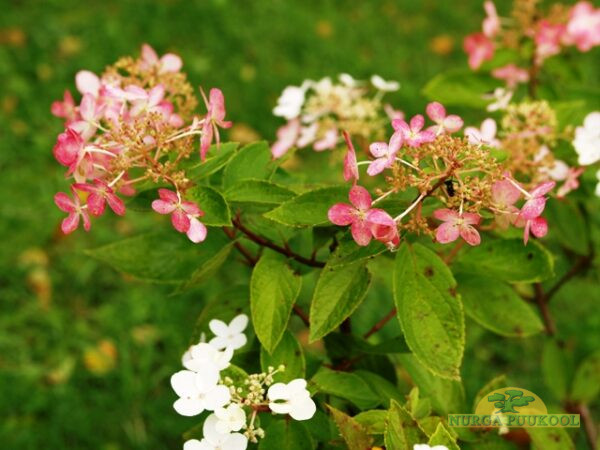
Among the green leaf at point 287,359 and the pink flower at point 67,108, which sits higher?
the pink flower at point 67,108

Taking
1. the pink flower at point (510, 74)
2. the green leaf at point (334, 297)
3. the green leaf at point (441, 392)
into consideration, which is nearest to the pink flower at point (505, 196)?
the green leaf at point (334, 297)

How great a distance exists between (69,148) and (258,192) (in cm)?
26

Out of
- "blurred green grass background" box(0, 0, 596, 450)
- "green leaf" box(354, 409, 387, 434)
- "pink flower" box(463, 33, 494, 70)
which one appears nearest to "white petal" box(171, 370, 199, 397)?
"green leaf" box(354, 409, 387, 434)

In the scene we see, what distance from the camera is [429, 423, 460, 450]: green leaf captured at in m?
0.84

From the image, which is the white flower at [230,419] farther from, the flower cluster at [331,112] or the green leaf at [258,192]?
the flower cluster at [331,112]

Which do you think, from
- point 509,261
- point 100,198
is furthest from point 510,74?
point 100,198

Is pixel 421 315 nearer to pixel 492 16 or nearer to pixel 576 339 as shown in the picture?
pixel 492 16

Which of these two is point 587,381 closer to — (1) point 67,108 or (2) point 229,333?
(2) point 229,333

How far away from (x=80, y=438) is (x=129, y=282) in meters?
0.61

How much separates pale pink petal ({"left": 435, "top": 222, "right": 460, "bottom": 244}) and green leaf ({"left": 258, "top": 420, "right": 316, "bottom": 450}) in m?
0.33

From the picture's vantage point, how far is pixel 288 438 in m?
0.98

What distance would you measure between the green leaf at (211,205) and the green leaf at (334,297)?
0.53 ft

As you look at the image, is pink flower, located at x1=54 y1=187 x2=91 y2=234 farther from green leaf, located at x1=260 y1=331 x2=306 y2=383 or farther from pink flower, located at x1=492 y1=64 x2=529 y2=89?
pink flower, located at x1=492 y1=64 x2=529 y2=89

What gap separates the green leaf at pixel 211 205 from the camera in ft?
3.10
